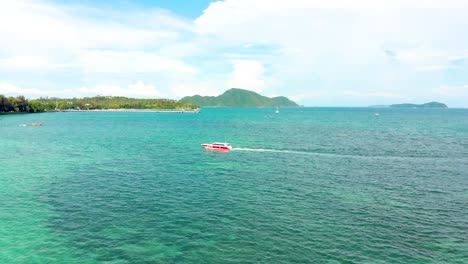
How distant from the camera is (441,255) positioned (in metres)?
35.3

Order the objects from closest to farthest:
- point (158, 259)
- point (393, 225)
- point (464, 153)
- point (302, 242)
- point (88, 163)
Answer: point (158, 259) → point (302, 242) → point (393, 225) → point (88, 163) → point (464, 153)

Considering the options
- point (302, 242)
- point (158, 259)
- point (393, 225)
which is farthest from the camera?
point (393, 225)

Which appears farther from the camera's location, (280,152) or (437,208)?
(280,152)

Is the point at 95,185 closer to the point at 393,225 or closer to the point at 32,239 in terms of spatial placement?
the point at 32,239

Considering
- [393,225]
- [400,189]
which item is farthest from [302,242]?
[400,189]

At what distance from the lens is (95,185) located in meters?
60.3

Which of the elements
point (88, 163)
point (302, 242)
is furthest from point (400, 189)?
point (88, 163)

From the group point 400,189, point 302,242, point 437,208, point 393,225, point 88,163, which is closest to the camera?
point 302,242

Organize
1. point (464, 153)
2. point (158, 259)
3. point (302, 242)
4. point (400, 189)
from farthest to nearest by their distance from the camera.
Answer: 1. point (464, 153)
2. point (400, 189)
3. point (302, 242)
4. point (158, 259)

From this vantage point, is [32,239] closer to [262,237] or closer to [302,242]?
[262,237]

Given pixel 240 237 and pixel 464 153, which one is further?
pixel 464 153

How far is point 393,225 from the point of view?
42.8m

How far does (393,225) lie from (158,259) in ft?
96.5

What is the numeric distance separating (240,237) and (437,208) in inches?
1218
